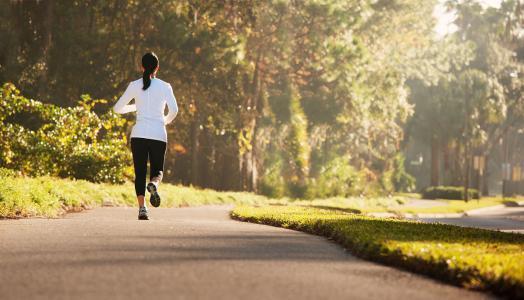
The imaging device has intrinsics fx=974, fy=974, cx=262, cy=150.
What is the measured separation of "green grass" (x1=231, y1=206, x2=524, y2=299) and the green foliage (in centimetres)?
1131

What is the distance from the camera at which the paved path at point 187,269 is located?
7.29 meters

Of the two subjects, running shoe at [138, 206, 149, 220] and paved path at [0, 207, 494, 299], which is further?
running shoe at [138, 206, 149, 220]

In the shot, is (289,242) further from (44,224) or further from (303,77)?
(303,77)

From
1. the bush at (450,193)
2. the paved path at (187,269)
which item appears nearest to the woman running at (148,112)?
the paved path at (187,269)

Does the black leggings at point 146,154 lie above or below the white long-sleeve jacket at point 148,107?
below

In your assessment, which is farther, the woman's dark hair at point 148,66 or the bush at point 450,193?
the bush at point 450,193

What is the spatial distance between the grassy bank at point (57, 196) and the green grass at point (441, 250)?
4406mm

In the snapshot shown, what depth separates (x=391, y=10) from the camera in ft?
194

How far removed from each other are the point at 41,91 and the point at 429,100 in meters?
47.9

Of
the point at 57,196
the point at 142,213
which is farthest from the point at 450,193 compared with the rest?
the point at 142,213

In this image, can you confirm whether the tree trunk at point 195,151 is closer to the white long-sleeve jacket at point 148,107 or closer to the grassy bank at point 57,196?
the grassy bank at point 57,196

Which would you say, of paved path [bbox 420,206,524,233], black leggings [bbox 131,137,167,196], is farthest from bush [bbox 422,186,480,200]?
black leggings [bbox 131,137,167,196]

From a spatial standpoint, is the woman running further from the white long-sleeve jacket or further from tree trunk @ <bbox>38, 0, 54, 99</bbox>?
tree trunk @ <bbox>38, 0, 54, 99</bbox>

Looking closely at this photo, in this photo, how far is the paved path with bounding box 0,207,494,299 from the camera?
287 inches
